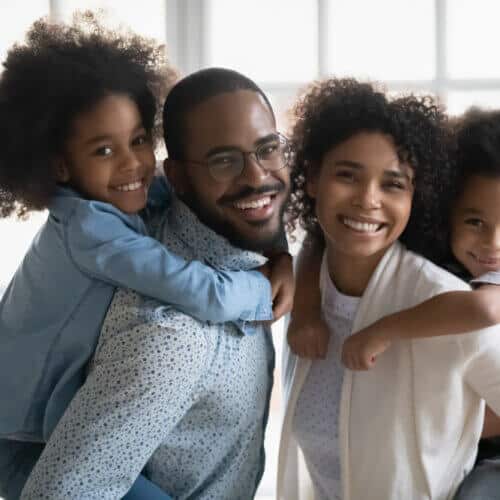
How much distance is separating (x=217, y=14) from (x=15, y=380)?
4.81ft

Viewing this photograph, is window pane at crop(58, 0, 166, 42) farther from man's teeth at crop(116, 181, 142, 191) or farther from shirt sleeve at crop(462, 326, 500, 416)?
shirt sleeve at crop(462, 326, 500, 416)

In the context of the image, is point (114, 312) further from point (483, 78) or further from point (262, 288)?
point (483, 78)

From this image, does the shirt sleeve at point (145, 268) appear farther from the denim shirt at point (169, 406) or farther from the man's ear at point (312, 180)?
the man's ear at point (312, 180)

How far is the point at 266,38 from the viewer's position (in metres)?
2.54

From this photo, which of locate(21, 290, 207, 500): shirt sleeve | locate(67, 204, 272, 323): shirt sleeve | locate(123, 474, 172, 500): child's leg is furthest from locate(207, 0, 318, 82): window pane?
locate(123, 474, 172, 500): child's leg

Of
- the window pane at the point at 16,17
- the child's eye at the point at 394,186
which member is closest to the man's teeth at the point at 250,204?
the child's eye at the point at 394,186

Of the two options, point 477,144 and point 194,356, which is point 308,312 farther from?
point 477,144

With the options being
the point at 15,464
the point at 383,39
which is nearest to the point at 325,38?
the point at 383,39

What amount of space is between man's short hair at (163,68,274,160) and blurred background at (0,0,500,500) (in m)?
0.95

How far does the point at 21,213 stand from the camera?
1.58m

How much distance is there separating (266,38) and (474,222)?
1.15m

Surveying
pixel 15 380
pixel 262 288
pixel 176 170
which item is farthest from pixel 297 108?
pixel 15 380

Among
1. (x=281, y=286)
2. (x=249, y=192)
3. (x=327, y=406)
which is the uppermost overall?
(x=249, y=192)

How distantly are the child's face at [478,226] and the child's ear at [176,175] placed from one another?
1.97 ft
